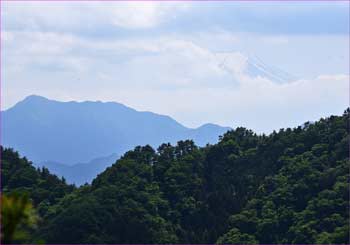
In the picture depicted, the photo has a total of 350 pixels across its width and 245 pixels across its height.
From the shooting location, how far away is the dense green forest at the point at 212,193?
193 ft

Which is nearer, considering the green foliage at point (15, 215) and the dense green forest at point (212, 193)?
the green foliage at point (15, 215)

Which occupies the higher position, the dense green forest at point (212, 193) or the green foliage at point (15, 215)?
the dense green forest at point (212, 193)

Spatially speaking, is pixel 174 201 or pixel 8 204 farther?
pixel 174 201

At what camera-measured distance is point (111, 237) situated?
59000mm

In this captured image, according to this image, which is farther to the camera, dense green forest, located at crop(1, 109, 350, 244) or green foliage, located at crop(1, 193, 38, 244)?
dense green forest, located at crop(1, 109, 350, 244)

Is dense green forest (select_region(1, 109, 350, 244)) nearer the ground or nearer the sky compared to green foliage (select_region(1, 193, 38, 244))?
nearer the sky

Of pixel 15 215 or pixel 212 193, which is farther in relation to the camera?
pixel 212 193

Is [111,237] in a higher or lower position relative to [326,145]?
lower

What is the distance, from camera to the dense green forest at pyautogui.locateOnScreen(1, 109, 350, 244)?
58812mm

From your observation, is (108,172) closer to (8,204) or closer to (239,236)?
(239,236)

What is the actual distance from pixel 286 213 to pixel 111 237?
11556 millimetres

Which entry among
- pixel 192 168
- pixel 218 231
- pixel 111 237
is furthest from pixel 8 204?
pixel 192 168

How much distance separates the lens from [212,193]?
2645 inches

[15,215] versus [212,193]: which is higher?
[212,193]
